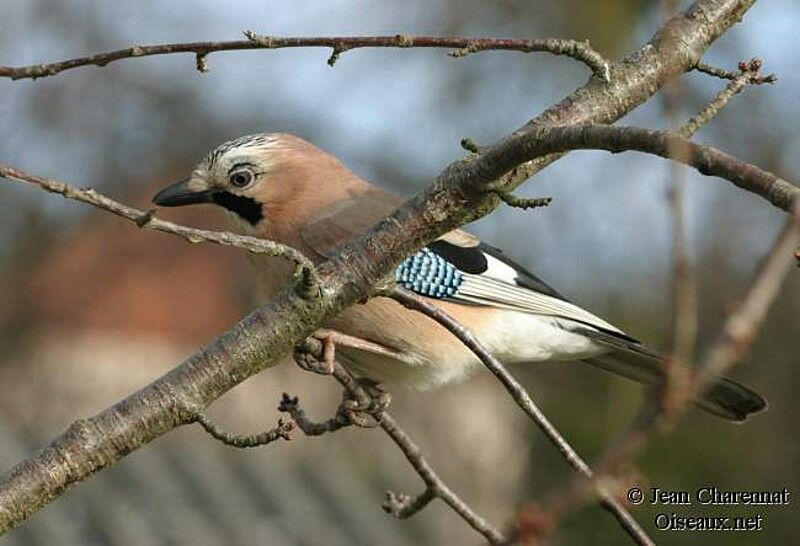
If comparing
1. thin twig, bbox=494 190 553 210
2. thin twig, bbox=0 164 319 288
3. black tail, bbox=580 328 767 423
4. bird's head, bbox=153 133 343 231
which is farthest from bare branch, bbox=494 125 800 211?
bird's head, bbox=153 133 343 231

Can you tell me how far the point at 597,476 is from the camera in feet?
3.10

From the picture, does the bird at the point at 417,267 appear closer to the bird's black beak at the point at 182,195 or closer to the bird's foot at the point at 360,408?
the bird's black beak at the point at 182,195

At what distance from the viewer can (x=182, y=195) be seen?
372 centimetres

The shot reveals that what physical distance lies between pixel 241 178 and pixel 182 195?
0.59 feet

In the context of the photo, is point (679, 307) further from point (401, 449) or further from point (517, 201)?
point (401, 449)

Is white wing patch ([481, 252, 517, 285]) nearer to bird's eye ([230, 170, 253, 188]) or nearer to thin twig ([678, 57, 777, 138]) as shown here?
bird's eye ([230, 170, 253, 188])

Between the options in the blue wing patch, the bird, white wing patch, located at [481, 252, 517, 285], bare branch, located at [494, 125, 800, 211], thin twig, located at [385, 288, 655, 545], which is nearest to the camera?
bare branch, located at [494, 125, 800, 211]

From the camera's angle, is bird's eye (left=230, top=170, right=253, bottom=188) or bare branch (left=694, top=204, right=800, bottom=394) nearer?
bare branch (left=694, top=204, right=800, bottom=394)

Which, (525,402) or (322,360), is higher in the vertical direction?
(322,360)

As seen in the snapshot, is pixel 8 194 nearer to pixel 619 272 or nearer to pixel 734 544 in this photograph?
pixel 619 272

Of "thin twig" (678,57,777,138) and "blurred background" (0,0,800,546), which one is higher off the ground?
"blurred background" (0,0,800,546)

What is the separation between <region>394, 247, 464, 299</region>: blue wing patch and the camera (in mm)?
3729

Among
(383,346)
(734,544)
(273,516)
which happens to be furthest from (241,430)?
(383,346)

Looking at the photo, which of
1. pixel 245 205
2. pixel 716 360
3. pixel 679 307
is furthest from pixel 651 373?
pixel 716 360
